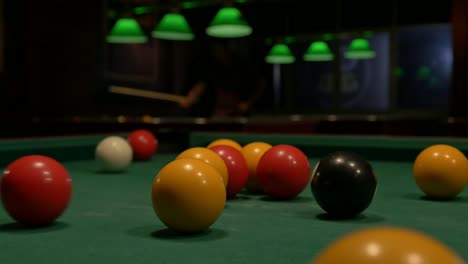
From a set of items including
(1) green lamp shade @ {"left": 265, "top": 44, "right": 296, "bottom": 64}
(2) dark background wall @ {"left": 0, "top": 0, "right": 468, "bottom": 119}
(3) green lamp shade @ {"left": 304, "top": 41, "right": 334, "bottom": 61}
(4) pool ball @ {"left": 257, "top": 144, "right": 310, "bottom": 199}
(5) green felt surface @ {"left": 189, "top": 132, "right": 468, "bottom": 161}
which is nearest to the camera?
(4) pool ball @ {"left": 257, "top": 144, "right": 310, "bottom": 199}

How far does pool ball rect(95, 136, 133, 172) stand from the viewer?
162 inches

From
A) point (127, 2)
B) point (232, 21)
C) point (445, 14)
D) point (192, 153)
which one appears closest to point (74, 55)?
point (127, 2)

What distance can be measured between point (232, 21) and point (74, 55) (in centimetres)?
384

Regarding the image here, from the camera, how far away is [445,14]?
1118 cm

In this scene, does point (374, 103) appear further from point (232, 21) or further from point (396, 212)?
point (396, 212)

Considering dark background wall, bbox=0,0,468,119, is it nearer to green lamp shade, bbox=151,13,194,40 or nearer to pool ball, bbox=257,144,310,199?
green lamp shade, bbox=151,13,194,40

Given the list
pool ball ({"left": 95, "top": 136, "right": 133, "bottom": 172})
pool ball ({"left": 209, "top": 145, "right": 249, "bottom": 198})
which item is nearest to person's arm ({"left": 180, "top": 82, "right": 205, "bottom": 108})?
pool ball ({"left": 95, "top": 136, "right": 133, "bottom": 172})

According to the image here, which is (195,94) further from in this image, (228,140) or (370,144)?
(228,140)

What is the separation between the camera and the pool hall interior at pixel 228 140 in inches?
77.9

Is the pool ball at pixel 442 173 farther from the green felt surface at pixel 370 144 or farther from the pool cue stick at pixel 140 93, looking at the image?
the pool cue stick at pixel 140 93

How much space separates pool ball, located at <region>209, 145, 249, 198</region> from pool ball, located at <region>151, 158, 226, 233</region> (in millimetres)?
782

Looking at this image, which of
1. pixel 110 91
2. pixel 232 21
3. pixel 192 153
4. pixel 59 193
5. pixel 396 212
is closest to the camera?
pixel 59 193

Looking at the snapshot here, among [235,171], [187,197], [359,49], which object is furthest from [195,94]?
[187,197]

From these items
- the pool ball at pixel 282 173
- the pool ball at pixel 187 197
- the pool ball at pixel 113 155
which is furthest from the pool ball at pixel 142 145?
the pool ball at pixel 187 197
